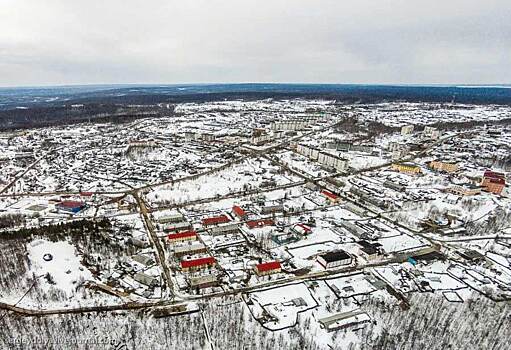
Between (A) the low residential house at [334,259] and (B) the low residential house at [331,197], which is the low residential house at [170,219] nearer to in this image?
(A) the low residential house at [334,259]

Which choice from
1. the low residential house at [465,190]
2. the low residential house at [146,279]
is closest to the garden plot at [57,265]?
the low residential house at [146,279]

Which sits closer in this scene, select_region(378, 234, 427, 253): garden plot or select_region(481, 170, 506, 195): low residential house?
select_region(378, 234, 427, 253): garden plot

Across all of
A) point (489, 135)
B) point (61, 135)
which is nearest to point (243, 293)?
point (61, 135)

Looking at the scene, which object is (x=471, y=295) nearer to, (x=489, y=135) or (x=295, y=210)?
(x=295, y=210)

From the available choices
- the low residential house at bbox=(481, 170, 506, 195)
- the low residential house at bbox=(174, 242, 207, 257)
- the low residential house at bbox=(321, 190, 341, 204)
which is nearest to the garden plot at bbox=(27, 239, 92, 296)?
the low residential house at bbox=(174, 242, 207, 257)

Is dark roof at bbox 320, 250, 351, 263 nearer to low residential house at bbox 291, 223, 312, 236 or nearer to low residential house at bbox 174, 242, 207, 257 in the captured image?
low residential house at bbox 291, 223, 312, 236

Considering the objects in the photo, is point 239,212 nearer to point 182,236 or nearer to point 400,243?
point 182,236
